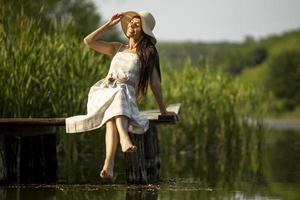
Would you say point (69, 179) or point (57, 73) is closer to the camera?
point (69, 179)

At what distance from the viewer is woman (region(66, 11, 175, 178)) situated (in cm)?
902

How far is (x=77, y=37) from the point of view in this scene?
13.9 metres

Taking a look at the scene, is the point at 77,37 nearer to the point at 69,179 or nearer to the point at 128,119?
the point at 69,179

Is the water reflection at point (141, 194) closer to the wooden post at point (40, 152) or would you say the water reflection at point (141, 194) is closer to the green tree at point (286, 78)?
the wooden post at point (40, 152)

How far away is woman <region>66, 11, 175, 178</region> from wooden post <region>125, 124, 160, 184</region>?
0.43m

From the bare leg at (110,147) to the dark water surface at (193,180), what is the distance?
27cm

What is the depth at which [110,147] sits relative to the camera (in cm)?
887

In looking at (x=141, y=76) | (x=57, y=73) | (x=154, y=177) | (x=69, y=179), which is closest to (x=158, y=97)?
(x=141, y=76)

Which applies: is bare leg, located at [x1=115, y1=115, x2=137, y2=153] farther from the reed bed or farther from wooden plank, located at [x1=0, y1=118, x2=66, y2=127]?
the reed bed

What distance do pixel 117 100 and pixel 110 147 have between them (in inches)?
16.5

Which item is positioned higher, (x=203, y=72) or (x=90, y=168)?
(x=203, y=72)

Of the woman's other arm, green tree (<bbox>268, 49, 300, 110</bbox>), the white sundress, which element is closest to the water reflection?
the white sundress

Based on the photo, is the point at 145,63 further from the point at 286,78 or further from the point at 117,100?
the point at 286,78

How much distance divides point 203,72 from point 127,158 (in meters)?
6.64
